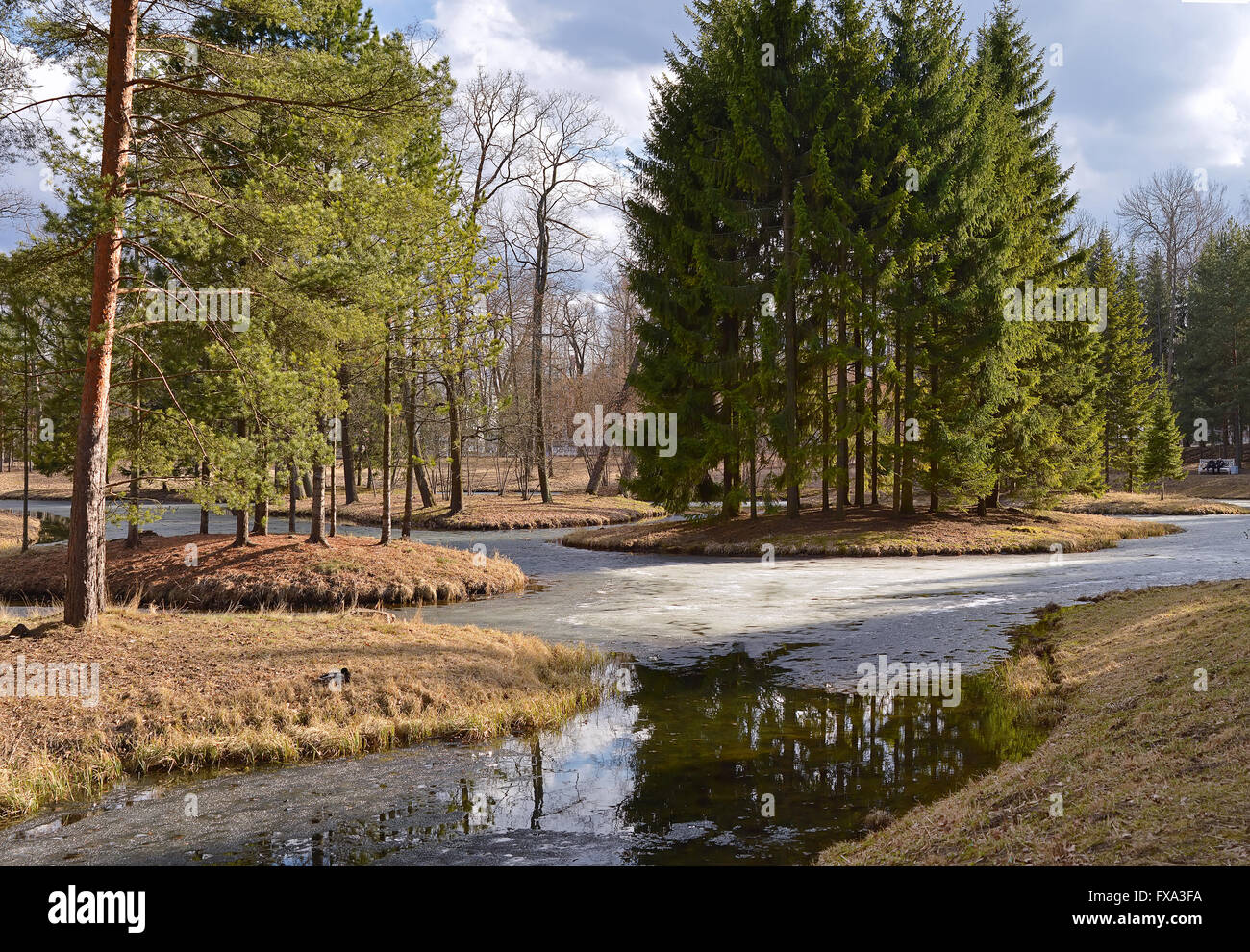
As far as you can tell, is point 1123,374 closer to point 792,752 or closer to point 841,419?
point 841,419

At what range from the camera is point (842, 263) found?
99.7 feet

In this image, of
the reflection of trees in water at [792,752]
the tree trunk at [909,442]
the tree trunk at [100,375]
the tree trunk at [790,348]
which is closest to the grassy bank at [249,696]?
the tree trunk at [100,375]

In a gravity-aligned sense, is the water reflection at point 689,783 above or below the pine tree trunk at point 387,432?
below

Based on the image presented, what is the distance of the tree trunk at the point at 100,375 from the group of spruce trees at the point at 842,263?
855 inches

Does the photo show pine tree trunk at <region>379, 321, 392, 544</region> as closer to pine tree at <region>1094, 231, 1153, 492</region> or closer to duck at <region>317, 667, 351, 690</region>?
duck at <region>317, 667, 351, 690</region>

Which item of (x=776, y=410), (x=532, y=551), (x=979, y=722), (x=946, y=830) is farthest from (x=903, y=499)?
(x=946, y=830)

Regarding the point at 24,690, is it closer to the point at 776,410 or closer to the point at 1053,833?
the point at 1053,833

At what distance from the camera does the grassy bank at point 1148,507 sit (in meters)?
42.5

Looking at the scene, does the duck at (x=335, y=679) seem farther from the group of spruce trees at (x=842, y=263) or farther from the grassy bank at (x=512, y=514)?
the grassy bank at (x=512, y=514)

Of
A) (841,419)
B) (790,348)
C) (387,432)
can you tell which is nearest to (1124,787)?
(387,432)

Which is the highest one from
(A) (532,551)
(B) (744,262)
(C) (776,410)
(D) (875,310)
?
(B) (744,262)

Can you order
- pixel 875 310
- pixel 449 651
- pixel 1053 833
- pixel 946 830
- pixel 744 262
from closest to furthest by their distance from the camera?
pixel 1053 833 → pixel 946 830 → pixel 449 651 → pixel 875 310 → pixel 744 262
